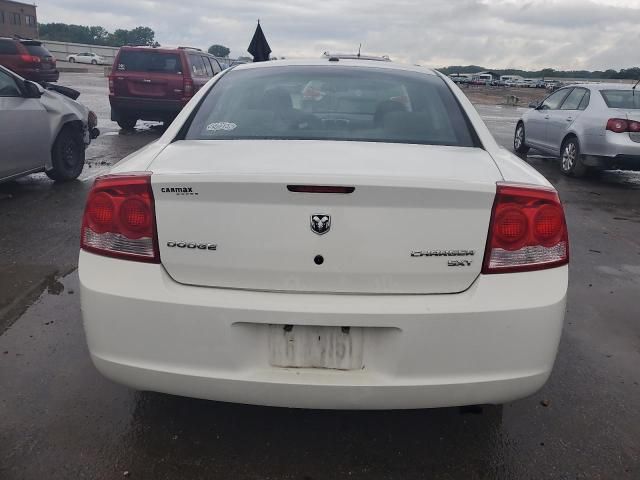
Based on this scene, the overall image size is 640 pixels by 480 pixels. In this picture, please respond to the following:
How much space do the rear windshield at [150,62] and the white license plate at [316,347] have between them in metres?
12.6

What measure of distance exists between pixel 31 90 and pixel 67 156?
1148 mm

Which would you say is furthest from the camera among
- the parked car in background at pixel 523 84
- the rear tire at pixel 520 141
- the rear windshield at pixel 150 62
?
the parked car in background at pixel 523 84

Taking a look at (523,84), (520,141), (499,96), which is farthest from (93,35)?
(520,141)

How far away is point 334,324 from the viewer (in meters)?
2.08

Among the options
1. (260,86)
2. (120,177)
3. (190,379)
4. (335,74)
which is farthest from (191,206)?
(335,74)

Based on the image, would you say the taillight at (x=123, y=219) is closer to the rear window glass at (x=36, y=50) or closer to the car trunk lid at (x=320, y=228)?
the car trunk lid at (x=320, y=228)

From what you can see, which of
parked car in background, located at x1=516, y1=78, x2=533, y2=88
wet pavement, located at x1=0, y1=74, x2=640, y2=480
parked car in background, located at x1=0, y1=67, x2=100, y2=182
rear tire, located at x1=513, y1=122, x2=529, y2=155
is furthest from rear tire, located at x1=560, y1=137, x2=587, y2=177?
parked car in background, located at x1=516, y1=78, x2=533, y2=88

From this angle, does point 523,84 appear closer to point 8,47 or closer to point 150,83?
point 8,47

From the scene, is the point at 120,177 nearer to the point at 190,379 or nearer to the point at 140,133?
the point at 190,379

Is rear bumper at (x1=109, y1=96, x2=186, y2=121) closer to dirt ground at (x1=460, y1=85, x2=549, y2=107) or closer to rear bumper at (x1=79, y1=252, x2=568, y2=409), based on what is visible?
rear bumper at (x1=79, y1=252, x2=568, y2=409)

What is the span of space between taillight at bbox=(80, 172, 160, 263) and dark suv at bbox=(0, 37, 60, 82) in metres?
20.1

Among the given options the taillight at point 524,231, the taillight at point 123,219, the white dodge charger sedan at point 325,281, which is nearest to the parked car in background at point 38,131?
the taillight at point 123,219

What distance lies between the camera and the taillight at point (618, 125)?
8852 millimetres

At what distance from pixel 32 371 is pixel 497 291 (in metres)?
→ 2.38
